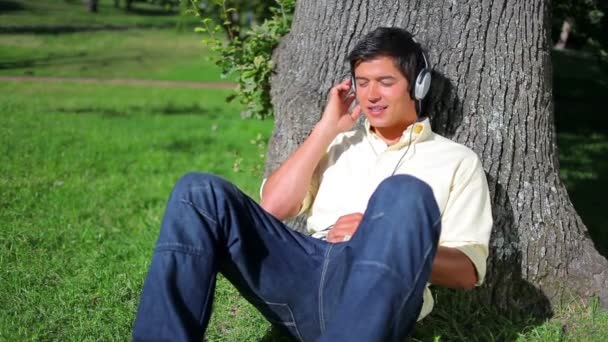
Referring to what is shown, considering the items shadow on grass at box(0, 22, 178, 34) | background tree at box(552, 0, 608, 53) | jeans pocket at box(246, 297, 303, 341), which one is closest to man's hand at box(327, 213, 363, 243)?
jeans pocket at box(246, 297, 303, 341)

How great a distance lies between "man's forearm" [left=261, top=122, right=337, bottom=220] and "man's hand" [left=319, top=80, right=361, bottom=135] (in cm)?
6

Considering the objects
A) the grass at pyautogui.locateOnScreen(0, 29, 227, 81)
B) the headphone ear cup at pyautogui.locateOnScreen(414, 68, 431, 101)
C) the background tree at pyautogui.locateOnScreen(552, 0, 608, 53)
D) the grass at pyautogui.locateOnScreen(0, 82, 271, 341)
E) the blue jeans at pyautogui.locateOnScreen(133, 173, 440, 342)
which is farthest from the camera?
the grass at pyautogui.locateOnScreen(0, 29, 227, 81)

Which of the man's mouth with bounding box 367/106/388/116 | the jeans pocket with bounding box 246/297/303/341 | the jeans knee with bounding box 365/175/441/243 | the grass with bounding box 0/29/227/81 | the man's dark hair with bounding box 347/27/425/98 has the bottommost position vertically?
the grass with bounding box 0/29/227/81

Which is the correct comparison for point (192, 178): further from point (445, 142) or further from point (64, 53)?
point (64, 53)

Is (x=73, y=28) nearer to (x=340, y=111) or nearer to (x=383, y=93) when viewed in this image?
(x=340, y=111)

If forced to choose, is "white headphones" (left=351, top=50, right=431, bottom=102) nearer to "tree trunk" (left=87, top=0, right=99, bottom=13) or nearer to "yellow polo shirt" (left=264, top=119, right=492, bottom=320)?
"yellow polo shirt" (left=264, top=119, right=492, bottom=320)

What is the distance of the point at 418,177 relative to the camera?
275cm

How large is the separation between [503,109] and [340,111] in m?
0.77

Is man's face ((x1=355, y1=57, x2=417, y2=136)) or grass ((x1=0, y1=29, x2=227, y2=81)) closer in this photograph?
man's face ((x1=355, y1=57, x2=417, y2=136))

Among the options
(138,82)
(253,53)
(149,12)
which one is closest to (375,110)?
(253,53)

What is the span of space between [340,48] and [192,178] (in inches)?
51.3

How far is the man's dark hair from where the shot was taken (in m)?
2.90

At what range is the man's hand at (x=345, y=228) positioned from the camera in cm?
270

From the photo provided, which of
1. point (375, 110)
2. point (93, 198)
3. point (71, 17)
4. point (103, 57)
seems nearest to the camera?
point (375, 110)
